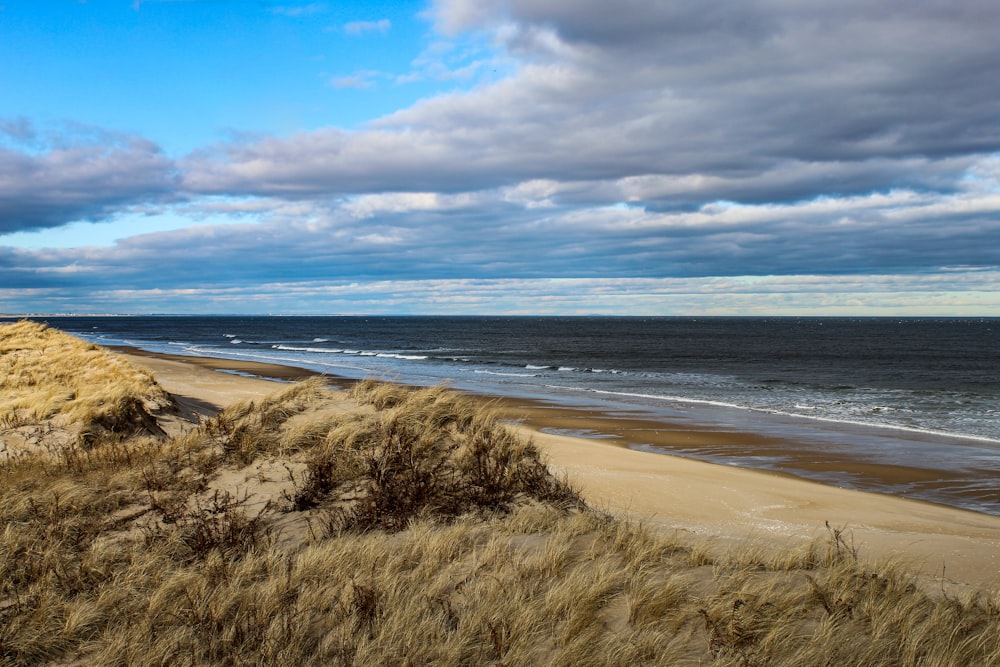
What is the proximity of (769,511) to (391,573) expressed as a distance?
7.19 meters

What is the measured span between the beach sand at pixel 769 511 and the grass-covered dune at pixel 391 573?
141 centimetres

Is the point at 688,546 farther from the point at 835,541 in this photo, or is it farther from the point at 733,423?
the point at 733,423

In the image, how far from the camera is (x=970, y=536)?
938 centimetres

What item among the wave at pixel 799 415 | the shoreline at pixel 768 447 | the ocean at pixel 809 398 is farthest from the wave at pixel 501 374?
the shoreline at pixel 768 447

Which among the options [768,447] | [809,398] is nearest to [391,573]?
[768,447]

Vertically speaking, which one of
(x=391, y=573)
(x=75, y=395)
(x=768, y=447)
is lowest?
(x=768, y=447)

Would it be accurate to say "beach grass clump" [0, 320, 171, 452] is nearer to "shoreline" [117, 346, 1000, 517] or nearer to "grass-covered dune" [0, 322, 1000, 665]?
"grass-covered dune" [0, 322, 1000, 665]

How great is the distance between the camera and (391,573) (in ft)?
18.3

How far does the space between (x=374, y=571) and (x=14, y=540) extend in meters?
3.37

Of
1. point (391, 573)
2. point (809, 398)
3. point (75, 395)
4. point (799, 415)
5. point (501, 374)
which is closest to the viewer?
point (391, 573)

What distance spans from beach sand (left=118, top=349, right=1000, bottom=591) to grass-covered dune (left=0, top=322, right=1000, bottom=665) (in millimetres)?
1412

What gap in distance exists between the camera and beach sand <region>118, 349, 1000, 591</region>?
8.18m

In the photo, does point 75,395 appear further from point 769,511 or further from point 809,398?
point 809,398

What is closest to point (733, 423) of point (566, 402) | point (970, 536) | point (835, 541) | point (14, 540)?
point (566, 402)
